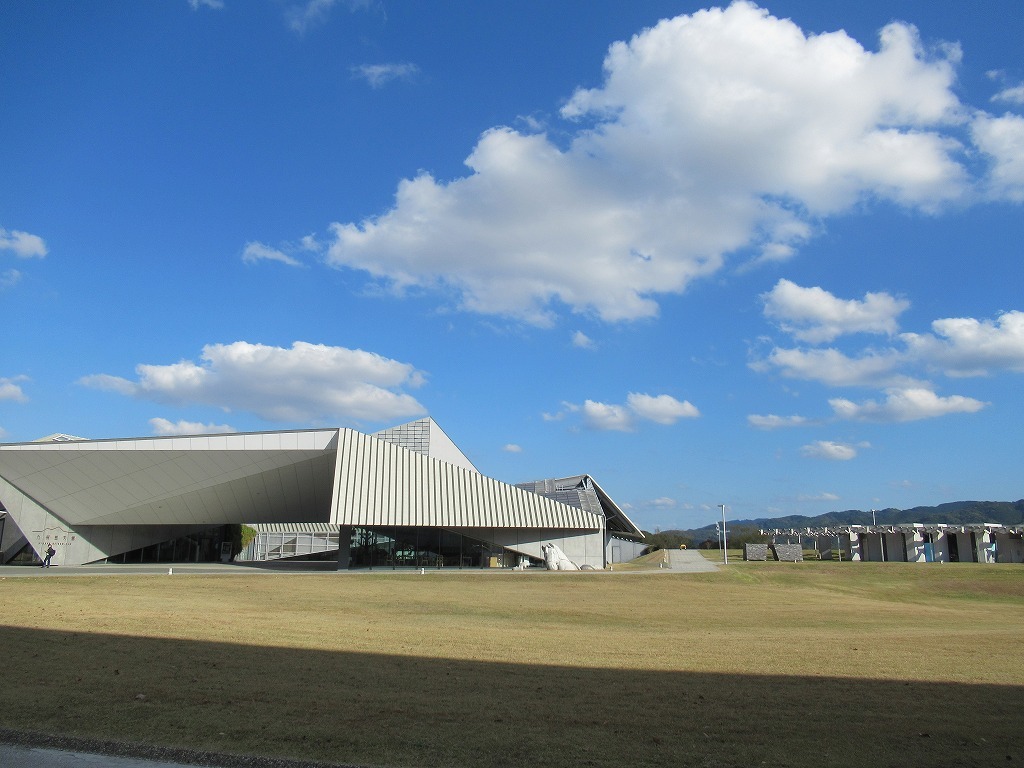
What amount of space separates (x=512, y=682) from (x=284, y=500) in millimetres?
42282

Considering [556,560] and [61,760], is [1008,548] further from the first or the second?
[61,760]

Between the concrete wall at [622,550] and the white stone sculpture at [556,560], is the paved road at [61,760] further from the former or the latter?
the concrete wall at [622,550]

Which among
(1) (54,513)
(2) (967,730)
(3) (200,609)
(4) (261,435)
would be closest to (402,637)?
(3) (200,609)

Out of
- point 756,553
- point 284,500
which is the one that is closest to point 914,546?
point 756,553

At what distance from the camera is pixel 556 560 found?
4772 cm

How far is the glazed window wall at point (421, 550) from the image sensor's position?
48.1m

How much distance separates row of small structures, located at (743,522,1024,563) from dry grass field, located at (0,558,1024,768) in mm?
35147

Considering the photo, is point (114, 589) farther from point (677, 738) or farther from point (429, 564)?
point (677, 738)

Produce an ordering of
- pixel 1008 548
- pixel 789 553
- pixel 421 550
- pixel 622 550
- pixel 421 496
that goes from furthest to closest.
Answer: pixel 622 550
pixel 789 553
pixel 1008 548
pixel 421 550
pixel 421 496

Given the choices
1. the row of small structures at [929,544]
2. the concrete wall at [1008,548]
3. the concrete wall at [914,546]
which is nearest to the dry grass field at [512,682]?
the concrete wall at [914,546]

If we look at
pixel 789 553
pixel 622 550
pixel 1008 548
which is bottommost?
pixel 622 550

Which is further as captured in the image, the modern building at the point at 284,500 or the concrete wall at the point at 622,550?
the concrete wall at the point at 622,550

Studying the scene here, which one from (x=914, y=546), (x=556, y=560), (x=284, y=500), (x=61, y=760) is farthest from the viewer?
(x=914, y=546)

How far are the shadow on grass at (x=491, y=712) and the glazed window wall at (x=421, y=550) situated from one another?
35400 millimetres
